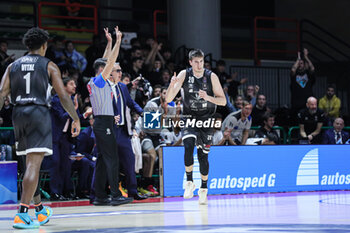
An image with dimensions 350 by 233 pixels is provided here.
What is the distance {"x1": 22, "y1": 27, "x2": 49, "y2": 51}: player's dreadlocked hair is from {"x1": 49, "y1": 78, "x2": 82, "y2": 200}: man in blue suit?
14.9 ft

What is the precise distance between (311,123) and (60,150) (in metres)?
6.58

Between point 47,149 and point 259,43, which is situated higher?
point 259,43

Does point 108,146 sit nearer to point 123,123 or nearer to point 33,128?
point 123,123

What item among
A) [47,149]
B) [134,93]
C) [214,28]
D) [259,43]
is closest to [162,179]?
[134,93]

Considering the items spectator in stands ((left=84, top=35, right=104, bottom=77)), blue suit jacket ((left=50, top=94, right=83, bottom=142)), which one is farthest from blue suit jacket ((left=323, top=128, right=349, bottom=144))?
blue suit jacket ((left=50, top=94, right=83, bottom=142))

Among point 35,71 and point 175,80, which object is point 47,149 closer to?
point 35,71

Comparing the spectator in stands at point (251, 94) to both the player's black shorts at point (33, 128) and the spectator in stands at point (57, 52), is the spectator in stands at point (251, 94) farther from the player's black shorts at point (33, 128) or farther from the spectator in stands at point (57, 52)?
the player's black shorts at point (33, 128)

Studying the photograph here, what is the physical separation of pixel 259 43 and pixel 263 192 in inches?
513

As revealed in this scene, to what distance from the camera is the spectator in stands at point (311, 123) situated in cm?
1554

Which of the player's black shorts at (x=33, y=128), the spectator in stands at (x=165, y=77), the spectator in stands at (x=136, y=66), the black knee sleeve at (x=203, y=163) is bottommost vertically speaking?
the black knee sleeve at (x=203, y=163)

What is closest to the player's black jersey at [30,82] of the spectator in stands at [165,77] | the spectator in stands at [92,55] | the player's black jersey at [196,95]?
the player's black jersey at [196,95]

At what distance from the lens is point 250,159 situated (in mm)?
13188

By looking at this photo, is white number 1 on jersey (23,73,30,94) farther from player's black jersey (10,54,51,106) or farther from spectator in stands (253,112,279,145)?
spectator in stands (253,112,279,145)

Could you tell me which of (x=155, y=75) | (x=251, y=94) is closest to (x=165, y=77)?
(x=155, y=75)
